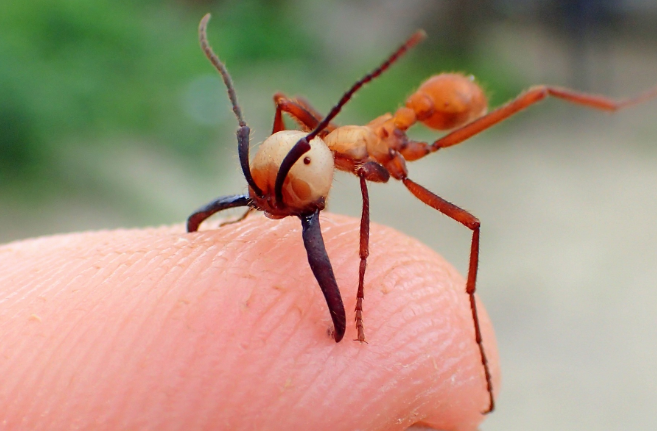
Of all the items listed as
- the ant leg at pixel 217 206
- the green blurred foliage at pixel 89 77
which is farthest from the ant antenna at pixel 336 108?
the green blurred foliage at pixel 89 77

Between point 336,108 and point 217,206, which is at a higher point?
point 336,108

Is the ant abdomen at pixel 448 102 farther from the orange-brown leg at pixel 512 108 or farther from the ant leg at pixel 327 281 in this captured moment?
the ant leg at pixel 327 281

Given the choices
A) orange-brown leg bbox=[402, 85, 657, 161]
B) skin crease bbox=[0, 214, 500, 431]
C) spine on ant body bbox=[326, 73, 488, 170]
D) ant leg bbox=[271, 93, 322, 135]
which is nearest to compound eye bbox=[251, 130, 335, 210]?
skin crease bbox=[0, 214, 500, 431]

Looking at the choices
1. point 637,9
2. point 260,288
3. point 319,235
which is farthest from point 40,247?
point 637,9

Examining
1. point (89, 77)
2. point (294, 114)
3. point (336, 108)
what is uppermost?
point (336, 108)

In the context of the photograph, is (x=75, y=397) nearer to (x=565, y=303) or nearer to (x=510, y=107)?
(x=510, y=107)

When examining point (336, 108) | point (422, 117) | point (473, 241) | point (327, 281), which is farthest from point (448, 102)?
point (327, 281)

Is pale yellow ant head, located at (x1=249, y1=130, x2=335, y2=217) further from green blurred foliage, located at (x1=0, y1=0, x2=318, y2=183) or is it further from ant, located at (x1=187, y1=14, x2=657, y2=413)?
green blurred foliage, located at (x1=0, y1=0, x2=318, y2=183)

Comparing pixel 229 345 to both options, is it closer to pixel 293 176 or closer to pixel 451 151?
pixel 293 176
